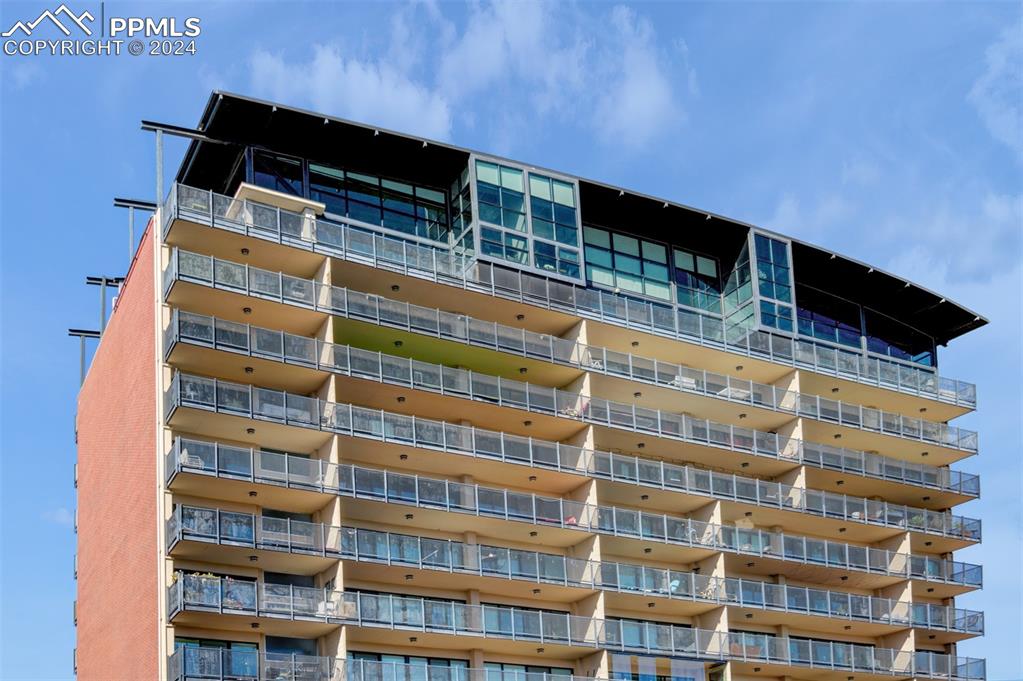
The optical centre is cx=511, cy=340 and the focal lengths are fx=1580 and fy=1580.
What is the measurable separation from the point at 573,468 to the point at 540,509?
6.95 ft

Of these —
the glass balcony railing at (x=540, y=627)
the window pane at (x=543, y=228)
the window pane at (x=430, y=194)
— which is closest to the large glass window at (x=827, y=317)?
the window pane at (x=543, y=228)

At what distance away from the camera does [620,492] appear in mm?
54906

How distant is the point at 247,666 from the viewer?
4369 cm

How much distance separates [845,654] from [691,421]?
1039 centimetres

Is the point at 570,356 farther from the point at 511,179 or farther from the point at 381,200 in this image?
the point at 381,200

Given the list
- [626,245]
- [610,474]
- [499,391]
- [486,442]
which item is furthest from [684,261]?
[486,442]

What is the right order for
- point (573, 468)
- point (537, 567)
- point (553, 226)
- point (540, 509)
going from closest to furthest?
point (537, 567)
point (540, 509)
point (573, 468)
point (553, 226)

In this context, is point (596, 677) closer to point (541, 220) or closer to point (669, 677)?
point (669, 677)

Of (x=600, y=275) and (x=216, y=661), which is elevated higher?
(x=600, y=275)

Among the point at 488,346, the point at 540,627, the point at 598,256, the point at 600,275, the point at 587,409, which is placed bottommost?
the point at 540,627

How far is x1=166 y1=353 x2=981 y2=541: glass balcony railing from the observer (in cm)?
4606

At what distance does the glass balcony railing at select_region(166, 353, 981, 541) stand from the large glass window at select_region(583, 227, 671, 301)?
6.89 metres

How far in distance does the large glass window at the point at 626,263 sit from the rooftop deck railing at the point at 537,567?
11.0m

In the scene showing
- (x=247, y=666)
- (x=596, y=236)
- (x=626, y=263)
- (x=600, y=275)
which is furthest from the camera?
(x=626, y=263)
